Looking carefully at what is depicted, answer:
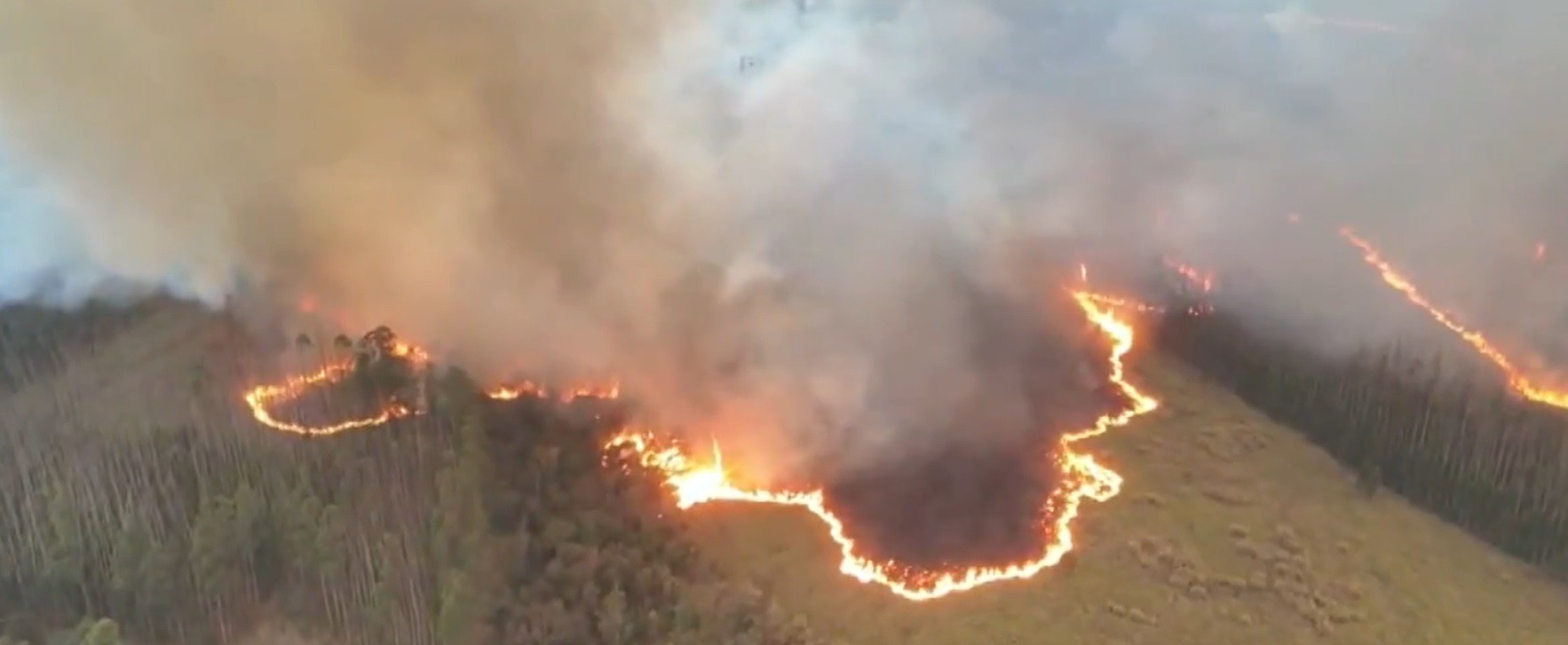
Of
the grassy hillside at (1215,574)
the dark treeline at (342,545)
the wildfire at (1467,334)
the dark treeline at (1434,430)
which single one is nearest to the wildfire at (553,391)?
the dark treeline at (342,545)

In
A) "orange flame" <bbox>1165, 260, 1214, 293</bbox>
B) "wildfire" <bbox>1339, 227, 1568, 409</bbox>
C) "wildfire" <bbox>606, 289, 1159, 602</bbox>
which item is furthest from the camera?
"orange flame" <bbox>1165, 260, 1214, 293</bbox>

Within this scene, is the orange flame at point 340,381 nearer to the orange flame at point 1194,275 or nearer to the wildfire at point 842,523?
the wildfire at point 842,523

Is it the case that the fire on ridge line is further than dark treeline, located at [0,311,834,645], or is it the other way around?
the fire on ridge line

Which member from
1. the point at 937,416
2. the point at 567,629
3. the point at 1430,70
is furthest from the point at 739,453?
the point at 1430,70

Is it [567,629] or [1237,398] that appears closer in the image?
[567,629]

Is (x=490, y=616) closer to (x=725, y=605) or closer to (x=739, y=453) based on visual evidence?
(x=725, y=605)

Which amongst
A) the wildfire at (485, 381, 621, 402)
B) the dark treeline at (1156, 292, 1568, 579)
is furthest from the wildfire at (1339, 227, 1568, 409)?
the wildfire at (485, 381, 621, 402)

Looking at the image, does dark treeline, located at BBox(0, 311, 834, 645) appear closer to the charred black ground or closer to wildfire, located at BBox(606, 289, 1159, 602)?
wildfire, located at BBox(606, 289, 1159, 602)
